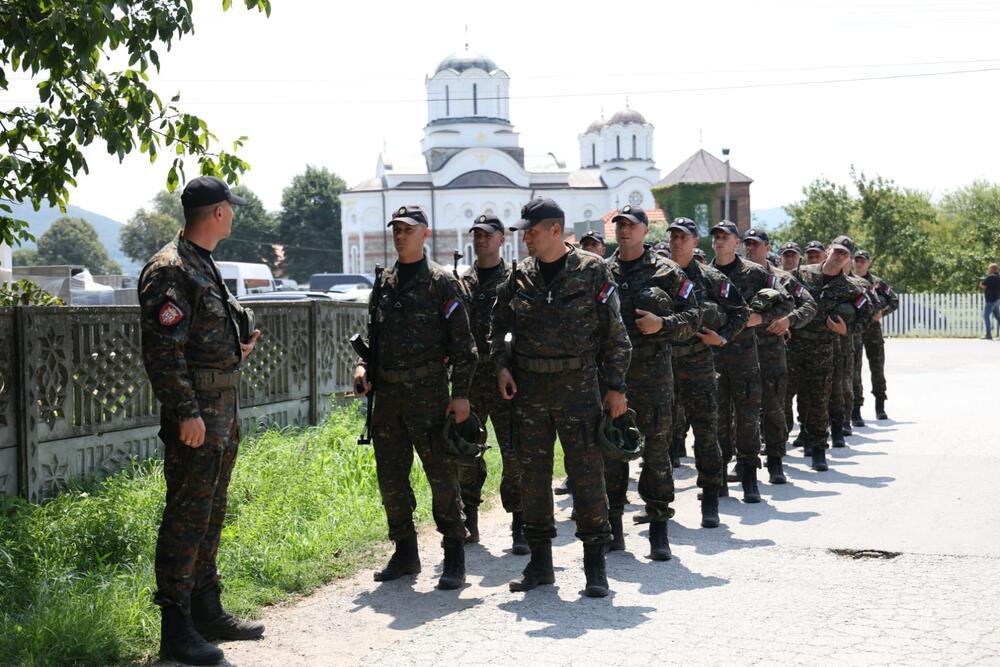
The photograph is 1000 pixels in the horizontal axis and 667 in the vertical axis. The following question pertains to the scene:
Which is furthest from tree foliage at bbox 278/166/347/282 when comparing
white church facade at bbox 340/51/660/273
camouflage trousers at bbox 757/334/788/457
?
camouflage trousers at bbox 757/334/788/457

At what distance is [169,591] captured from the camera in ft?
16.5

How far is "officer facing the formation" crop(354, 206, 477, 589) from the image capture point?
248 inches

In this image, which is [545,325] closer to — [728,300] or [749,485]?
[728,300]

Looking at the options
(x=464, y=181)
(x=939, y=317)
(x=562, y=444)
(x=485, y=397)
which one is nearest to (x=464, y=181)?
(x=464, y=181)

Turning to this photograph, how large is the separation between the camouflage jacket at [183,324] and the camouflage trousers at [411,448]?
53.3 inches

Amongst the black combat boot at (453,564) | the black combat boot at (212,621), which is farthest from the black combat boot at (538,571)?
the black combat boot at (212,621)

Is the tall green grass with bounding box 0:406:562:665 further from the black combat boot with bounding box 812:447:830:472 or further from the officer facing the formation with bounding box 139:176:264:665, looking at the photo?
the black combat boot with bounding box 812:447:830:472

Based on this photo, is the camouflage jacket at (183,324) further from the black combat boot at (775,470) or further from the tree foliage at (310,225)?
the tree foliage at (310,225)

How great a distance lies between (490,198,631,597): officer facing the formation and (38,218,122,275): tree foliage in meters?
109

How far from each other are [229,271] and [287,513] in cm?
2844

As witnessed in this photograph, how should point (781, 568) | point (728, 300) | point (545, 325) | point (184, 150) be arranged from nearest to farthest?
point (545, 325) < point (781, 568) < point (184, 150) < point (728, 300)

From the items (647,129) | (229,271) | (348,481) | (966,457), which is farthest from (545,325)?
(647,129)

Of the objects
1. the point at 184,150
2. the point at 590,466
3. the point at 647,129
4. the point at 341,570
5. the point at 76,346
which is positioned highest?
the point at 647,129

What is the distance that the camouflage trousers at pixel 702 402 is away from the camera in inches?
310
